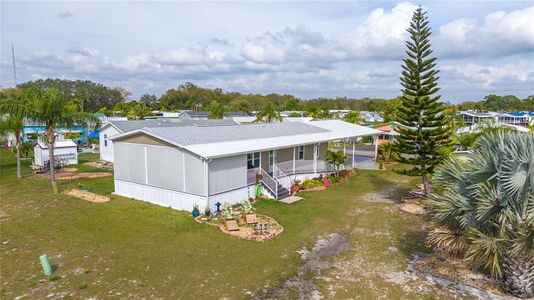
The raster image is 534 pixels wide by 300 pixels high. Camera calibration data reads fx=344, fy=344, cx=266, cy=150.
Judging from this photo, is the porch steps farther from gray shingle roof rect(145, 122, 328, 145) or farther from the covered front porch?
gray shingle roof rect(145, 122, 328, 145)

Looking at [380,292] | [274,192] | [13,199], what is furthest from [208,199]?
[13,199]

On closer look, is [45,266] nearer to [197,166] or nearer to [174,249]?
[174,249]

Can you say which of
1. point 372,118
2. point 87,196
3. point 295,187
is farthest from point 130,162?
point 372,118

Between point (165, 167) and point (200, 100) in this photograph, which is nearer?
point (165, 167)

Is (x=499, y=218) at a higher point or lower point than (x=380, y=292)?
higher

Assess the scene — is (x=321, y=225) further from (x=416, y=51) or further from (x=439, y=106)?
(x=416, y=51)

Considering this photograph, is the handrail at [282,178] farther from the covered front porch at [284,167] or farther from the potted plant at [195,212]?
the potted plant at [195,212]
